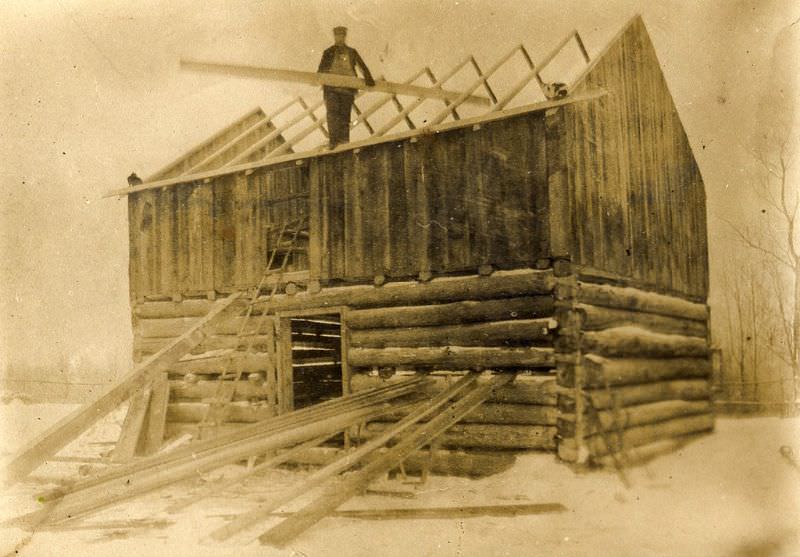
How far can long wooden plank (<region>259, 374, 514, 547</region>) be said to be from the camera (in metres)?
5.81

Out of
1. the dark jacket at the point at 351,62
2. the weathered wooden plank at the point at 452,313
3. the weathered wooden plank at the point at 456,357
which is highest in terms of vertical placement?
the dark jacket at the point at 351,62

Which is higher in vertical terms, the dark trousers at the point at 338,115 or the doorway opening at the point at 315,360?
the dark trousers at the point at 338,115

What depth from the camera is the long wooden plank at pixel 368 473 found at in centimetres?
581

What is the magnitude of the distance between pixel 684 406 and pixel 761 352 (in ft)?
38.6

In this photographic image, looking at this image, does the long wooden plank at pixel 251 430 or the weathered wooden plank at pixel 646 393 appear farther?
the weathered wooden plank at pixel 646 393

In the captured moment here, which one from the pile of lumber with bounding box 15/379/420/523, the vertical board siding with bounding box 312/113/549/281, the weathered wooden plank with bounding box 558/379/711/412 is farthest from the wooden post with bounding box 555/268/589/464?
the pile of lumber with bounding box 15/379/420/523

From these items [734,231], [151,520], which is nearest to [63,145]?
[151,520]

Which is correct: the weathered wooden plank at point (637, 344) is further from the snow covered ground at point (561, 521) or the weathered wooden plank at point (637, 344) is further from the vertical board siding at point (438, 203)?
the snow covered ground at point (561, 521)

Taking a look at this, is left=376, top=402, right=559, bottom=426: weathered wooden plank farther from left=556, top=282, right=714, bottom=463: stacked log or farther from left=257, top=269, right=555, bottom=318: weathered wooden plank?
left=257, top=269, right=555, bottom=318: weathered wooden plank

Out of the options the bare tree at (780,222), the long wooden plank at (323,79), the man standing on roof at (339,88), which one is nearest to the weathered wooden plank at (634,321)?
the bare tree at (780,222)

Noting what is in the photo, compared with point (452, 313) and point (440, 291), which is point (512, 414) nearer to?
point (452, 313)

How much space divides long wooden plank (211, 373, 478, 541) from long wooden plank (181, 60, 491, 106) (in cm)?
457

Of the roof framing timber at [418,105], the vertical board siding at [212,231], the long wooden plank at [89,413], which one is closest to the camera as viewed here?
the long wooden plank at [89,413]

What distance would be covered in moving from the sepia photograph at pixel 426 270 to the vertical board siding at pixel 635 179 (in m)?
0.07
